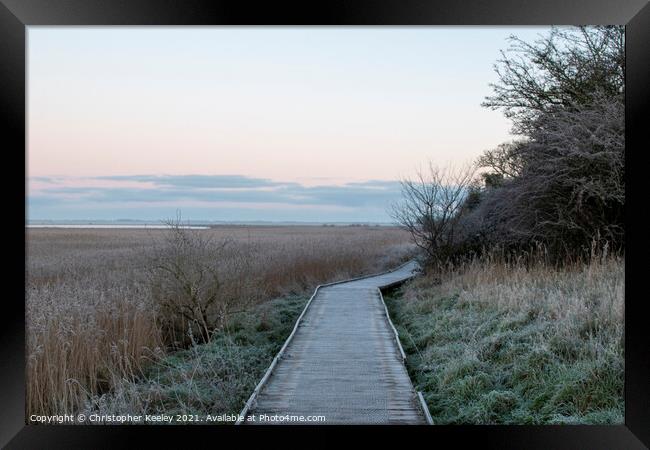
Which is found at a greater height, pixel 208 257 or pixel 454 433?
pixel 208 257

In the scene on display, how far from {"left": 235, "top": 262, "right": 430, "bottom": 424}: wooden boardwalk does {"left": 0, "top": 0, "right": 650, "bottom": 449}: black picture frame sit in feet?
2.47

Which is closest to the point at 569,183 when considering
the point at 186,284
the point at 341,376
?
the point at 341,376

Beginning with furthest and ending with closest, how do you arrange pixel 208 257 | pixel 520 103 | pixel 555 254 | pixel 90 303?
pixel 520 103, pixel 555 254, pixel 208 257, pixel 90 303

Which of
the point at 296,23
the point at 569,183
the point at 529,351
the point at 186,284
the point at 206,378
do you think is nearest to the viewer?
the point at 296,23

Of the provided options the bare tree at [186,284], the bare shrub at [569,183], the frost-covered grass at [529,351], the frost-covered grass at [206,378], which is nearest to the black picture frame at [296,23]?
the frost-covered grass at [529,351]

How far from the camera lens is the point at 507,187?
10742 mm

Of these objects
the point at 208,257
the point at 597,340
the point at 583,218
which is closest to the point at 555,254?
the point at 583,218

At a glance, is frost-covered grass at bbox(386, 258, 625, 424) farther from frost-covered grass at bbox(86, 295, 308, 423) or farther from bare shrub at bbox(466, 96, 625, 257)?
frost-covered grass at bbox(86, 295, 308, 423)

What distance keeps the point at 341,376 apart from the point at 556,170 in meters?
5.07

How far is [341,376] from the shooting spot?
6.46 m

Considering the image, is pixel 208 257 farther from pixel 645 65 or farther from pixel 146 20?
pixel 645 65

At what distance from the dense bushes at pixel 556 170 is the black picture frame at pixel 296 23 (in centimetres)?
393

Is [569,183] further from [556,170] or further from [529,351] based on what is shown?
[529,351]

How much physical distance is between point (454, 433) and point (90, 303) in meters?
5.25
